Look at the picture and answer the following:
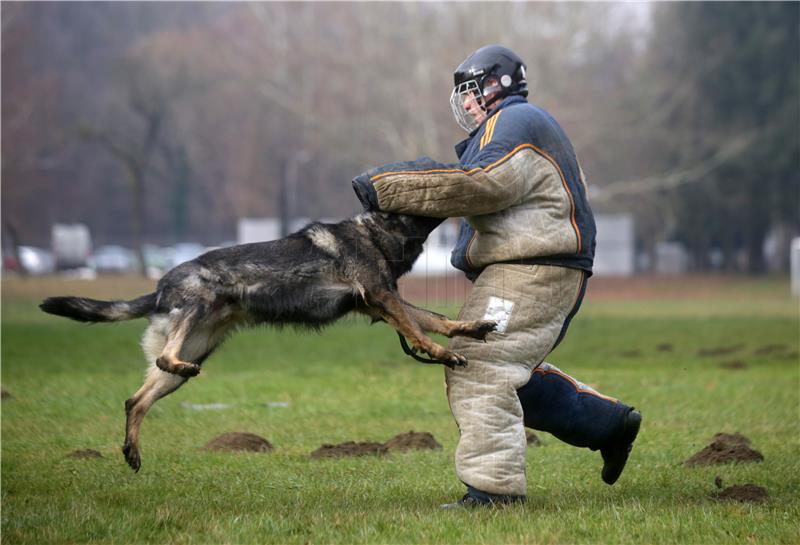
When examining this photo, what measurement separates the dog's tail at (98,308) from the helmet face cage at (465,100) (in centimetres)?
199

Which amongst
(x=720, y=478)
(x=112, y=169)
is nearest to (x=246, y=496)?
(x=720, y=478)

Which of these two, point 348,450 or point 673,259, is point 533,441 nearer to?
point 348,450

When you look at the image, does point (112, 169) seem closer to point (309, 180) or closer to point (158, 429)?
point (309, 180)

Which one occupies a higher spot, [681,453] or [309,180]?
[309,180]

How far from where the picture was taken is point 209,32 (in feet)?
216

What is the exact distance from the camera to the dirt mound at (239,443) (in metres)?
7.79

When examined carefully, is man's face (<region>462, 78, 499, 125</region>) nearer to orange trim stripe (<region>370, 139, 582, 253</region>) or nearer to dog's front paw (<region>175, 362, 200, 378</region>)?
orange trim stripe (<region>370, 139, 582, 253</region>)

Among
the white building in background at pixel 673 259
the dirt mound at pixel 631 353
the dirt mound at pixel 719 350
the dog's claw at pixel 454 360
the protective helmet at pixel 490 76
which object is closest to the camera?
the dog's claw at pixel 454 360

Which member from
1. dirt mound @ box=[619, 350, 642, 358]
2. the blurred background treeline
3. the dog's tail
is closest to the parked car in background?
the blurred background treeline

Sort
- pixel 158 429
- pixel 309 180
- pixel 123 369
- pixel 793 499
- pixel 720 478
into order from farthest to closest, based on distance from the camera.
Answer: pixel 309 180 → pixel 123 369 → pixel 158 429 → pixel 720 478 → pixel 793 499

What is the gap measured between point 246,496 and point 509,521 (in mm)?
1713

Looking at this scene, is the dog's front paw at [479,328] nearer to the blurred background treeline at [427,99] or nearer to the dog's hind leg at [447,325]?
the dog's hind leg at [447,325]

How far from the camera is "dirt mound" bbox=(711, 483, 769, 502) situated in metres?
5.84

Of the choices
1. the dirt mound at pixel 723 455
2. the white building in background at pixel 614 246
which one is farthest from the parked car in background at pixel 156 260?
the dirt mound at pixel 723 455
